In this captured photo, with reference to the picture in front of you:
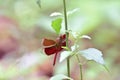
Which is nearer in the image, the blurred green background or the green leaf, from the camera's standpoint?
the green leaf

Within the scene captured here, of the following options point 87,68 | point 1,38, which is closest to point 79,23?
point 87,68

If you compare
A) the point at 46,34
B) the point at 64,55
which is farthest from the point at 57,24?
the point at 46,34

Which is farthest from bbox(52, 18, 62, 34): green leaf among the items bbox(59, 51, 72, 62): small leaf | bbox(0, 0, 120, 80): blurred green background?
bbox(0, 0, 120, 80): blurred green background

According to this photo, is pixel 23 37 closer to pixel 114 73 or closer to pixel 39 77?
pixel 39 77

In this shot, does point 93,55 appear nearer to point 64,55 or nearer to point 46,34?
point 64,55

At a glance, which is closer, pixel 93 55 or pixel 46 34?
pixel 93 55

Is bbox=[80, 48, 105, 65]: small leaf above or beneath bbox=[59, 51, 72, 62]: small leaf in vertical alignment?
beneath

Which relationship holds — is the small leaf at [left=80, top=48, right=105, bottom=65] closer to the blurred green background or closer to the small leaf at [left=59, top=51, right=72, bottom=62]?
the small leaf at [left=59, top=51, right=72, bottom=62]

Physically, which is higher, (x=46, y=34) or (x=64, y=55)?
(x=64, y=55)

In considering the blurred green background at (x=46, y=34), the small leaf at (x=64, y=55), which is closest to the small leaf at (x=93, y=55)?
the small leaf at (x=64, y=55)
